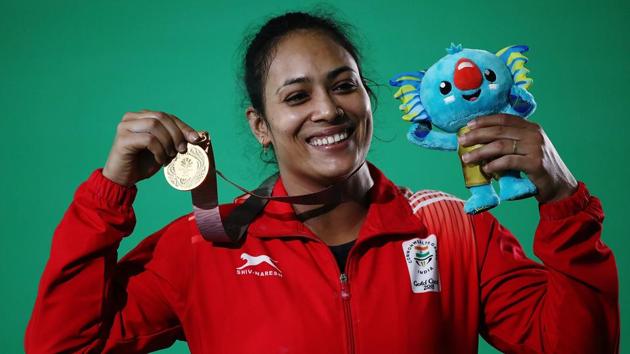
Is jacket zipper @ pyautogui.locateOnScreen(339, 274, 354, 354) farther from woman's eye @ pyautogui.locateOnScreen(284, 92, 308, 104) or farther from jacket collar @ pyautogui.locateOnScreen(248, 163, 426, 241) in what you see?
woman's eye @ pyautogui.locateOnScreen(284, 92, 308, 104)

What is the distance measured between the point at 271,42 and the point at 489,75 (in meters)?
0.58

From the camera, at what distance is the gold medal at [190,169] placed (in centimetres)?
129

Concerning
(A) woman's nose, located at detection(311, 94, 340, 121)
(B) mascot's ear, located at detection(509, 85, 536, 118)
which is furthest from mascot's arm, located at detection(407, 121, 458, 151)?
(A) woman's nose, located at detection(311, 94, 340, 121)

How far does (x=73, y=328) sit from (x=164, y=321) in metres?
0.21

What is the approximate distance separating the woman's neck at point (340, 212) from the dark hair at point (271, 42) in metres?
0.22

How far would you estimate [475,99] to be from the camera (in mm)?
1074

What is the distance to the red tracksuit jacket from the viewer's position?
1.29 meters

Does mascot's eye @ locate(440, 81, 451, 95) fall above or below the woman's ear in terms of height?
below

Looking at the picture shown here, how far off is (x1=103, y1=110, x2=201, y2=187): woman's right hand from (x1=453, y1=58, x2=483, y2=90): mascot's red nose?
1.62 feet

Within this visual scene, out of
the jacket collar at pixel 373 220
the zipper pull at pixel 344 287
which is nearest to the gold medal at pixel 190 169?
the jacket collar at pixel 373 220

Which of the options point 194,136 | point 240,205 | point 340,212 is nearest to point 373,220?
point 340,212

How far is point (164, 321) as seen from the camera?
1.47 metres

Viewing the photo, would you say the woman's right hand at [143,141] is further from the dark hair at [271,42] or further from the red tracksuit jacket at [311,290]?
the dark hair at [271,42]

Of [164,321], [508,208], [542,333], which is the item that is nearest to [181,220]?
[164,321]
